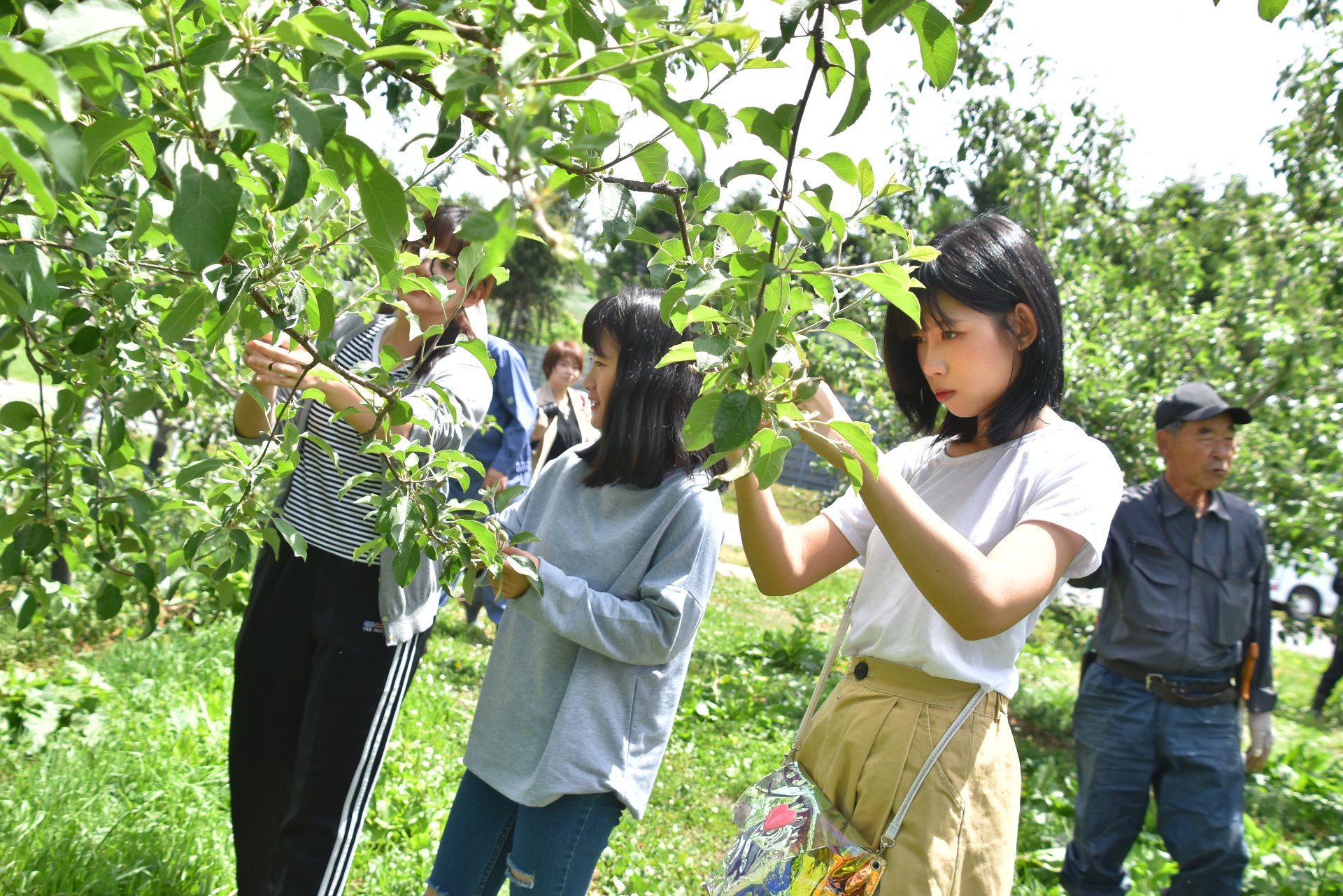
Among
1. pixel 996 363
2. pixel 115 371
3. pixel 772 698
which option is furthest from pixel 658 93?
pixel 772 698

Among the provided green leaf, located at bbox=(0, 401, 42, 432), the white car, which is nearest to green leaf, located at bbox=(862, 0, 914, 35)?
green leaf, located at bbox=(0, 401, 42, 432)

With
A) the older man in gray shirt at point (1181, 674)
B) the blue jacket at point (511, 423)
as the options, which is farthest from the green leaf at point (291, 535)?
the older man in gray shirt at point (1181, 674)

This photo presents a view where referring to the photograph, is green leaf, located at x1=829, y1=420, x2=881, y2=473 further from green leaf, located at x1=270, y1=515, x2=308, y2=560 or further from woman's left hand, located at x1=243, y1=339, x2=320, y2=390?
woman's left hand, located at x1=243, y1=339, x2=320, y2=390

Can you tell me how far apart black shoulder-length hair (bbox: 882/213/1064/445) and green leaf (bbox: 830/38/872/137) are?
677 mm

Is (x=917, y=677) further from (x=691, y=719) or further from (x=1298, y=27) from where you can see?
(x=1298, y=27)

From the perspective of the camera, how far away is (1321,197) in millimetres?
5348

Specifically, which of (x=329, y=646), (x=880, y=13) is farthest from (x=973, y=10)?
(x=329, y=646)

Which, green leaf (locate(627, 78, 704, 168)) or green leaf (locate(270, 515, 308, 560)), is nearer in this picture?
green leaf (locate(627, 78, 704, 168))

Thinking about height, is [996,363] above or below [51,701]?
above

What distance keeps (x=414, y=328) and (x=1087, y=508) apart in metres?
1.00

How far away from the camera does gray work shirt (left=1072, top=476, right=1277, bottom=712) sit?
11.3 feet

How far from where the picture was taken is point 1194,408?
11.9ft

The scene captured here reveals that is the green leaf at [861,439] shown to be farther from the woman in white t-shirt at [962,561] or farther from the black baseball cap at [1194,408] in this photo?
the black baseball cap at [1194,408]

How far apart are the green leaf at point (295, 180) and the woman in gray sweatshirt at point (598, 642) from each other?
115 cm
